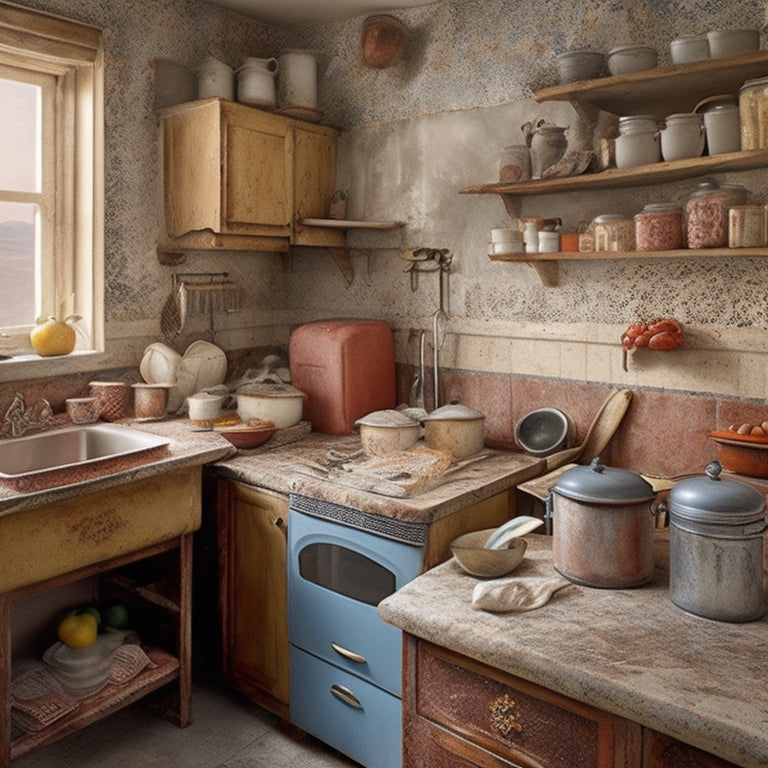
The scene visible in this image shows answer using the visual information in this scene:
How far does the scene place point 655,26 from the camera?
248 cm

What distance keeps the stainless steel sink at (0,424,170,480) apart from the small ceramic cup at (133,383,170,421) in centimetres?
17

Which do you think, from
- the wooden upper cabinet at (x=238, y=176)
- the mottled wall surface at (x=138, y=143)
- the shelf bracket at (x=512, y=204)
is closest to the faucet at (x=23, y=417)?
the mottled wall surface at (x=138, y=143)

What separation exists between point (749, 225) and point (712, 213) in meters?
0.11

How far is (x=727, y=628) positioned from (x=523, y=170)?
172 centimetres

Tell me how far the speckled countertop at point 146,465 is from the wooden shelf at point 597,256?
122 centimetres

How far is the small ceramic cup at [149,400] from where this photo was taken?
9.79 ft

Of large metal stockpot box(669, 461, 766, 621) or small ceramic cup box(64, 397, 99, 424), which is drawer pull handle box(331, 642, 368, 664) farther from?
small ceramic cup box(64, 397, 99, 424)

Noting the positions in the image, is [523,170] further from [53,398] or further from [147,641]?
[147,641]

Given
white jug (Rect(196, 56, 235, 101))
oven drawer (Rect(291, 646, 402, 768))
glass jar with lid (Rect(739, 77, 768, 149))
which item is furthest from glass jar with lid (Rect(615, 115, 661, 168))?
oven drawer (Rect(291, 646, 402, 768))

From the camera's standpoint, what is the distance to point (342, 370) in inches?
118

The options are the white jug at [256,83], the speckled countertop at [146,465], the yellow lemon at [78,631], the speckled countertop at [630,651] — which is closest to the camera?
the speckled countertop at [630,651]

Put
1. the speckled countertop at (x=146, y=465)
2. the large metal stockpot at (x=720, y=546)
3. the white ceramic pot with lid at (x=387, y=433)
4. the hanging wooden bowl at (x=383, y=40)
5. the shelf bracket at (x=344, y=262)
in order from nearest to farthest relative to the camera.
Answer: the large metal stockpot at (x=720, y=546), the speckled countertop at (x=146, y=465), the white ceramic pot with lid at (x=387, y=433), the hanging wooden bowl at (x=383, y=40), the shelf bracket at (x=344, y=262)

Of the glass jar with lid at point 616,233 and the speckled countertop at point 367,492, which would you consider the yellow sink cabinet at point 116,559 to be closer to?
the speckled countertop at point 367,492

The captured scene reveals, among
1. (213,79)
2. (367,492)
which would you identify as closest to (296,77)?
(213,79)
